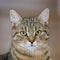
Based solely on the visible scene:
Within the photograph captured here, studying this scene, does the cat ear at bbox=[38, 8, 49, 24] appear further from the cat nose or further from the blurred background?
the blurred background

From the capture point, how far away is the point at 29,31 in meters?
0.78

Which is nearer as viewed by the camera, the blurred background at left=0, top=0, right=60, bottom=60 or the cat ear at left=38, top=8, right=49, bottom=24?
the cat ear at left=38, top=8, right=49, bottom=24

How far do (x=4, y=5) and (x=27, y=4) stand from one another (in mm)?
125

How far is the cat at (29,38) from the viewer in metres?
0.78

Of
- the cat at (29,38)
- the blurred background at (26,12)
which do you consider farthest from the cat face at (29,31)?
the blurred background at (26,12)

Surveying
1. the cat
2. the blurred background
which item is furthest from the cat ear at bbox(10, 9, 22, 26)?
the blurred background

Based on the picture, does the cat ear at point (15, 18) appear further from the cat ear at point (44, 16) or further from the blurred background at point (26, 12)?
the blurred background at point (26, 12)

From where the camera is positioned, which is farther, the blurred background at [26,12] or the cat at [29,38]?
the blurred background at [26,12]

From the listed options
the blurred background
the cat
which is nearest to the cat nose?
the cat

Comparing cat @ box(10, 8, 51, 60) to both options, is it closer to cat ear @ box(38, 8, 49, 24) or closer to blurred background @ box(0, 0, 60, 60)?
cat ear @ box(38, 8, 49, 24)

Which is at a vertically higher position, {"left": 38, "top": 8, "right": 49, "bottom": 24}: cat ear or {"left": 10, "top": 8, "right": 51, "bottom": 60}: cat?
{"left": 38, "top": 8, "right": 49, "bottom": 24}: cat ear

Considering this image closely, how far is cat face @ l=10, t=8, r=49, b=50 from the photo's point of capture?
77 centimetres

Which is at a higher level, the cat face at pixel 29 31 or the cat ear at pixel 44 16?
the cat ear at pixel 44 16

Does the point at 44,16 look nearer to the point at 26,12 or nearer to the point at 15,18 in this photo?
the point at 15,18
